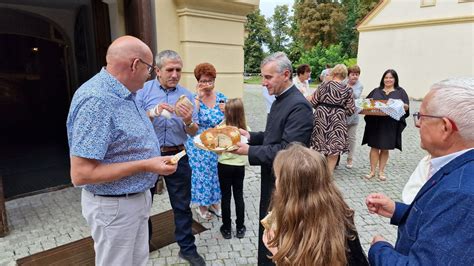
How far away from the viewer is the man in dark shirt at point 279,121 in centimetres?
234

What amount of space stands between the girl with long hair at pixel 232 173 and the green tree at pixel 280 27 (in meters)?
53.8

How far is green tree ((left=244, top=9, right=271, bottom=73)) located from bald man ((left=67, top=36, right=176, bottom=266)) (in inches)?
1848

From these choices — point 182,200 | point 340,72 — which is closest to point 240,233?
point 182,200

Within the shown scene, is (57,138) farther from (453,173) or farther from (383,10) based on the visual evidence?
(383,10)

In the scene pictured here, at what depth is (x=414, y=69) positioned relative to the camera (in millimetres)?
19672

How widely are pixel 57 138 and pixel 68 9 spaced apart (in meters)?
4.02

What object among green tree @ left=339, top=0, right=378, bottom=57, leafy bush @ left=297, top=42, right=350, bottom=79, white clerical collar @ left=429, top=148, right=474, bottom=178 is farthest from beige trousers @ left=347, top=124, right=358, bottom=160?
green tree @ left=339, top=0, right=378, bottom=57

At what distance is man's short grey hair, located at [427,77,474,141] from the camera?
3.69 ft

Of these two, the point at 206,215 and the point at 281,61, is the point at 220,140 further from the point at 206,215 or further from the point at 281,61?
the point at 206,215

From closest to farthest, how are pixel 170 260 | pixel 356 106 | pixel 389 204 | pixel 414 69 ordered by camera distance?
pixel 389 204, pixel 170 260, pixel 356 106, pixel 414 69

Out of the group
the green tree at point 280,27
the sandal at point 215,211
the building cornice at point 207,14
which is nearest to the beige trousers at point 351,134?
the building cornice at point 207,14

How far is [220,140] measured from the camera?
105 inches

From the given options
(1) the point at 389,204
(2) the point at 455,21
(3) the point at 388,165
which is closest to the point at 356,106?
(3) the point at 388,165

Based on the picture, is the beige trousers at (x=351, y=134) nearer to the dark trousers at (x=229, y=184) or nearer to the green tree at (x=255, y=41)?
the dark trousers at (x=229, y=184)
